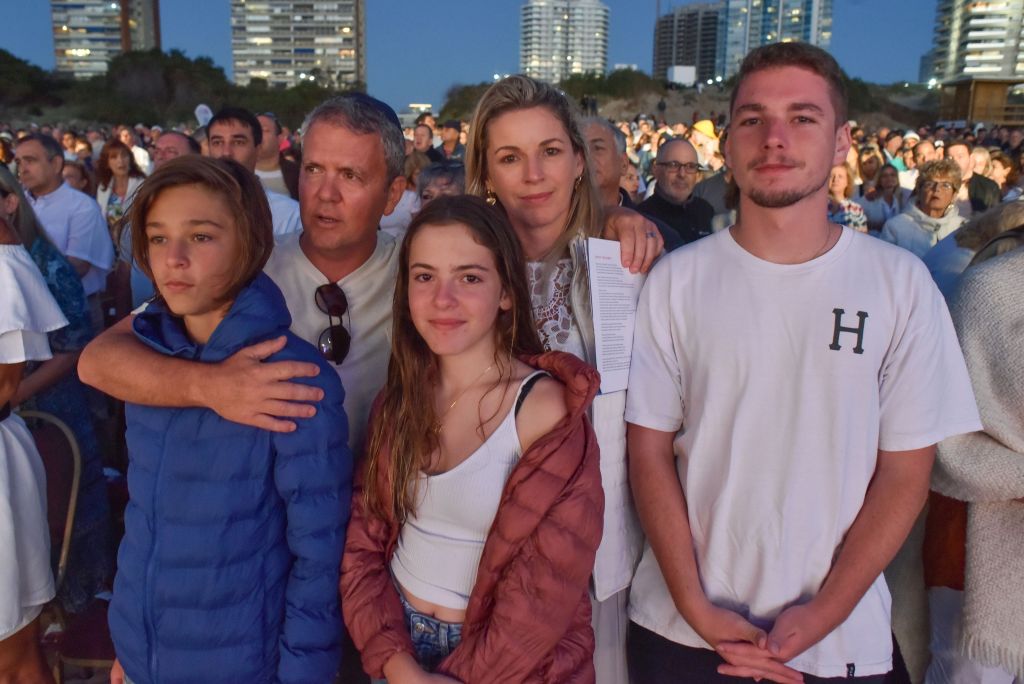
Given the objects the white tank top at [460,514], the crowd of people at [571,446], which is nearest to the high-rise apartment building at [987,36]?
the crowd of people at [571,446]

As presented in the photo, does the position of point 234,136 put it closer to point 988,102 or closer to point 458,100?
point 458,100

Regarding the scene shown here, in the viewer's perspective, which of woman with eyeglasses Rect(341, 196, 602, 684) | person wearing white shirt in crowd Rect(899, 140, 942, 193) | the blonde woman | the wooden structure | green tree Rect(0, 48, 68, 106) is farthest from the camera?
A: green tree Rect(0, 48, 68, 106)

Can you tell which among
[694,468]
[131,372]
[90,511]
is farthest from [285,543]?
[90,511]

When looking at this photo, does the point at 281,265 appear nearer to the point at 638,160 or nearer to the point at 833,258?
the point at 833,258

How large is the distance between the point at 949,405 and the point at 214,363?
1720 mm

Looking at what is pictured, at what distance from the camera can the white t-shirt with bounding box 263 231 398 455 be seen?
2234 mm

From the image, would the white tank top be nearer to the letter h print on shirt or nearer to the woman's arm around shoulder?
the woman's arm around shoulder

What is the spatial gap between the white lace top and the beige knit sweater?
1018mm

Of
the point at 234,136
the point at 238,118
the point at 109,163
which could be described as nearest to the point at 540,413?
the point at 234,136

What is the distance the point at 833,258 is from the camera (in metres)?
1.80

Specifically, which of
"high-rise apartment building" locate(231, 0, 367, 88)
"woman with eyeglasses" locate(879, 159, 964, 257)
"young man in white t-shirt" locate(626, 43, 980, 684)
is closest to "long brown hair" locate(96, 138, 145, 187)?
"woman with eyeglasses" locate(879, 159, 964, 257)

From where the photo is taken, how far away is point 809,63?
5.97ft

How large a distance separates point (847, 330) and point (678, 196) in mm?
4702

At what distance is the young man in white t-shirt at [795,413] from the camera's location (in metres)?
1.75
